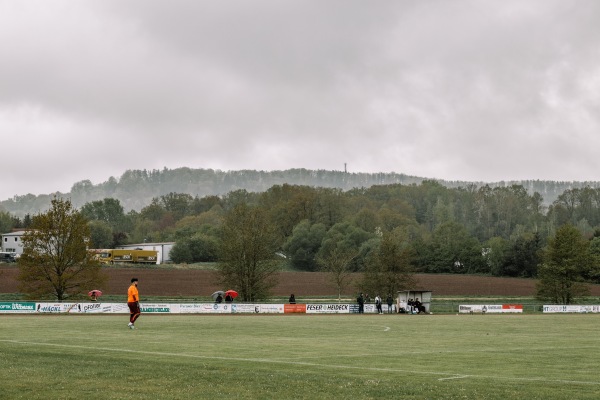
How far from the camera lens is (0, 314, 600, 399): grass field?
16.7 meters

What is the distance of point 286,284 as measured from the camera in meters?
136

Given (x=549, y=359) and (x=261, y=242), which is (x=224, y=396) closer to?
(x=549, y=359)

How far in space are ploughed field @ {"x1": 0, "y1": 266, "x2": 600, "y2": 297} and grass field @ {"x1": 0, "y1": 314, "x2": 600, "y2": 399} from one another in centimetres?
8516

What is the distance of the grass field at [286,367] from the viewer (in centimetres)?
1673

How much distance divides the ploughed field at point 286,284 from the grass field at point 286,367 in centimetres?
8516

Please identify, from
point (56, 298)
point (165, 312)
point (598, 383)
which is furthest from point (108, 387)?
point (56, 298)

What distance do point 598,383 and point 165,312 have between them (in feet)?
197

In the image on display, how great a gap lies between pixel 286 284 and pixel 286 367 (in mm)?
115407

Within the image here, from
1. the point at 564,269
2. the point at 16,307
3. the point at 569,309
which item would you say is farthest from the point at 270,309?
the point at 564,269

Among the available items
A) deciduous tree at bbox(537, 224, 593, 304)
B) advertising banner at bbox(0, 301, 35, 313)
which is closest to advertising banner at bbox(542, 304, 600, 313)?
deciduous tree at bbox(537, 224, 593, 304)

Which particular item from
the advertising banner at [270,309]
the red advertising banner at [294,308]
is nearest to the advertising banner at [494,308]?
the red advertising banner at [294,308]

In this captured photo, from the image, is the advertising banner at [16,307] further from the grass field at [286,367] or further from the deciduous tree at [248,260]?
the grass field at [286,367]

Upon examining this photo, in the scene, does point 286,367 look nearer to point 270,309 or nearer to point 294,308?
point 270,309

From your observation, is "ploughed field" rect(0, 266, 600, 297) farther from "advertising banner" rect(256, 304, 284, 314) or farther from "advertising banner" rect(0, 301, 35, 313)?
"advertising banner" rect(0, 301, 35, 313)
